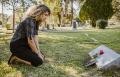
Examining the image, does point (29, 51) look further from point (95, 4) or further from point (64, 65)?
point (95, 4)

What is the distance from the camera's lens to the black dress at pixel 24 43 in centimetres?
572

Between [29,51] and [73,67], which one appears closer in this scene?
[29,51]

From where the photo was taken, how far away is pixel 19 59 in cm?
611

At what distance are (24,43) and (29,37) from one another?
33 centimetres

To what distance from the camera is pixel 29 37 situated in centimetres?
567

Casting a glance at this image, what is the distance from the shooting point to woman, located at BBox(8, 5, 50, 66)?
18.6 ft

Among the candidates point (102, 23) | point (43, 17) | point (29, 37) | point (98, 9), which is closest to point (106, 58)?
point (43, 17)

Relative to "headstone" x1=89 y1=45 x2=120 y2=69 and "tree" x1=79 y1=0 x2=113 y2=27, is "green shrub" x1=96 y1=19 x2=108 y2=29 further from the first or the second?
"headstone" x1=89 y1=45 x2=120 y2=69

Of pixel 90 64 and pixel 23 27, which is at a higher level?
pixel 23 27

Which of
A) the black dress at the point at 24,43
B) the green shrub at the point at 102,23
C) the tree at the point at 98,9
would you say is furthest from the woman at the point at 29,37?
the tree at the point at 98,9

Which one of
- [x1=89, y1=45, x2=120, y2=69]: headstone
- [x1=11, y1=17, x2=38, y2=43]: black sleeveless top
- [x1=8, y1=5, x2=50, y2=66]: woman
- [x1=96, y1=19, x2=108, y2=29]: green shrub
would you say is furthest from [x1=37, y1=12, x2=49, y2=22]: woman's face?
[x1=96, y1=19, x2=108, y2=29]: green shrub

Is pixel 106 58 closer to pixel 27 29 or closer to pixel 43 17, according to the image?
pixel 43 17

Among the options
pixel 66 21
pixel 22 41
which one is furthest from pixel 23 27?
pixel 66 21

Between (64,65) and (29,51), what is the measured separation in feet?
7.43
